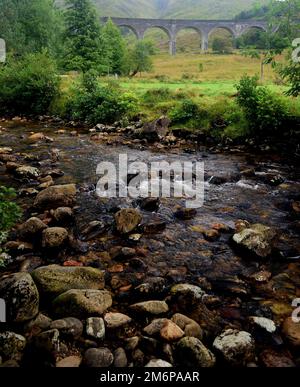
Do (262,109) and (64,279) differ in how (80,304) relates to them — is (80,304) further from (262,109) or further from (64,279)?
(262,109)

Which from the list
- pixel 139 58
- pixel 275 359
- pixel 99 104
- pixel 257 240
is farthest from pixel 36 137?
pixel 139 58

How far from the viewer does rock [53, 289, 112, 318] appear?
5.29 metres

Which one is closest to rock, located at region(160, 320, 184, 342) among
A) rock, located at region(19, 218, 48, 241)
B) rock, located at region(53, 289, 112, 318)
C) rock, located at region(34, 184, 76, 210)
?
rock, located at region(53, 289, 112, 318)

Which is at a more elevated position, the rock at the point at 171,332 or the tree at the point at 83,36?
the tree at the point at 83,36

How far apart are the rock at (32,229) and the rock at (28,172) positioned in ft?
14.1

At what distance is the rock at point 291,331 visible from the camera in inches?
195

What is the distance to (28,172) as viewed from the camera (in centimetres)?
1192

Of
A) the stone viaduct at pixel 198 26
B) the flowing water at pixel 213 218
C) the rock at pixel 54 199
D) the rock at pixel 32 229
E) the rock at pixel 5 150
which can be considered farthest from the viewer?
the stone viaduct at pixel 198 26

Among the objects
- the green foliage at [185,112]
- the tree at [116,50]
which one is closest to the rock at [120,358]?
the green foliage at [185,112]

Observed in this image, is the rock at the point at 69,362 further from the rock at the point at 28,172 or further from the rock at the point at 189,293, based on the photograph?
the rock at the point at 28,172

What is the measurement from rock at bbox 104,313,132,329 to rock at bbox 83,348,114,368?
0.55 metres

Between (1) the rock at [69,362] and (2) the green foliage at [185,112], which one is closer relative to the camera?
(1) the rock at [69,362]

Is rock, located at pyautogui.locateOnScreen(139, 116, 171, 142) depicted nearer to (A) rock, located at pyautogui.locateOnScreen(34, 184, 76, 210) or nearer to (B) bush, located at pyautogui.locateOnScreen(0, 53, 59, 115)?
(A) rock, located at pyautogui.locateOnScreen(34, 184, 76, 210)
